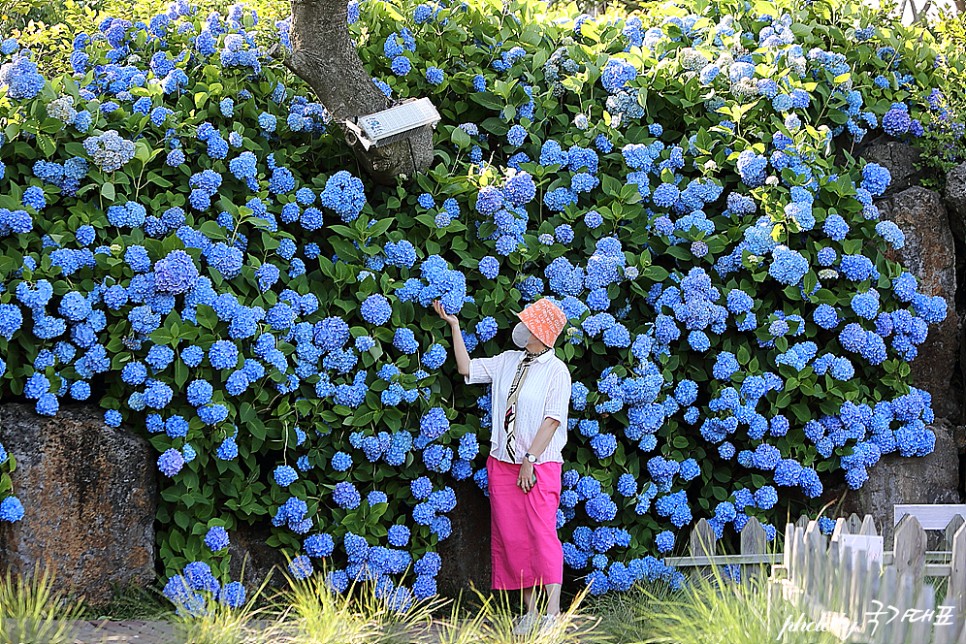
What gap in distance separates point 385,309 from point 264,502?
998 millimetres

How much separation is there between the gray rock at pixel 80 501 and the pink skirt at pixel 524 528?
1480mm

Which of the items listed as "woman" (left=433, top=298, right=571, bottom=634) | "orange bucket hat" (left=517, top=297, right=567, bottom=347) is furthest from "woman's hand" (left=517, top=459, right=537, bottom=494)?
"orange bucket hat" (left=517, top=297, right=567, bottom=347)

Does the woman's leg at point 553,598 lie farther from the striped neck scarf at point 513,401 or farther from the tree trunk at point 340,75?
the tree trunk at point 340,75

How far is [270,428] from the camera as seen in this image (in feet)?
15.1

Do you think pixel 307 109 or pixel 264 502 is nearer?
pixel 264 502

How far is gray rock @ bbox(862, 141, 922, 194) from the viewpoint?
19.8 feet

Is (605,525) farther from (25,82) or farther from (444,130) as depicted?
(25,82)

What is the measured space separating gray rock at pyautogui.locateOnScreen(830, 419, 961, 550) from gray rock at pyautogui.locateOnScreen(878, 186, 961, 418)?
15.8 inches

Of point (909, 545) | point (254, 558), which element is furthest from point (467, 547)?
point (909, 545)

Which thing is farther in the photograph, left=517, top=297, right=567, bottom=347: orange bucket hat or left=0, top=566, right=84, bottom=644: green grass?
left=517, top=297, right=567, bottom=347: orange bucket hat

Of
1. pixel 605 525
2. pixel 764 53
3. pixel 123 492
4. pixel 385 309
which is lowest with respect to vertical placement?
pixel 605 525

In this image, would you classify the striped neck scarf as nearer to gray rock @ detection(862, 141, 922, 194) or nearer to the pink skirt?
the pink skirt

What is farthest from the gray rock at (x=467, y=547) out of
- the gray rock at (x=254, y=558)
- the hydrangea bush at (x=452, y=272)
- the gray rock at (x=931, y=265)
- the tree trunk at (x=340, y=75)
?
the gray rock at (x=931, y=265)

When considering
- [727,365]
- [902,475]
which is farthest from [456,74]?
[902,475]
